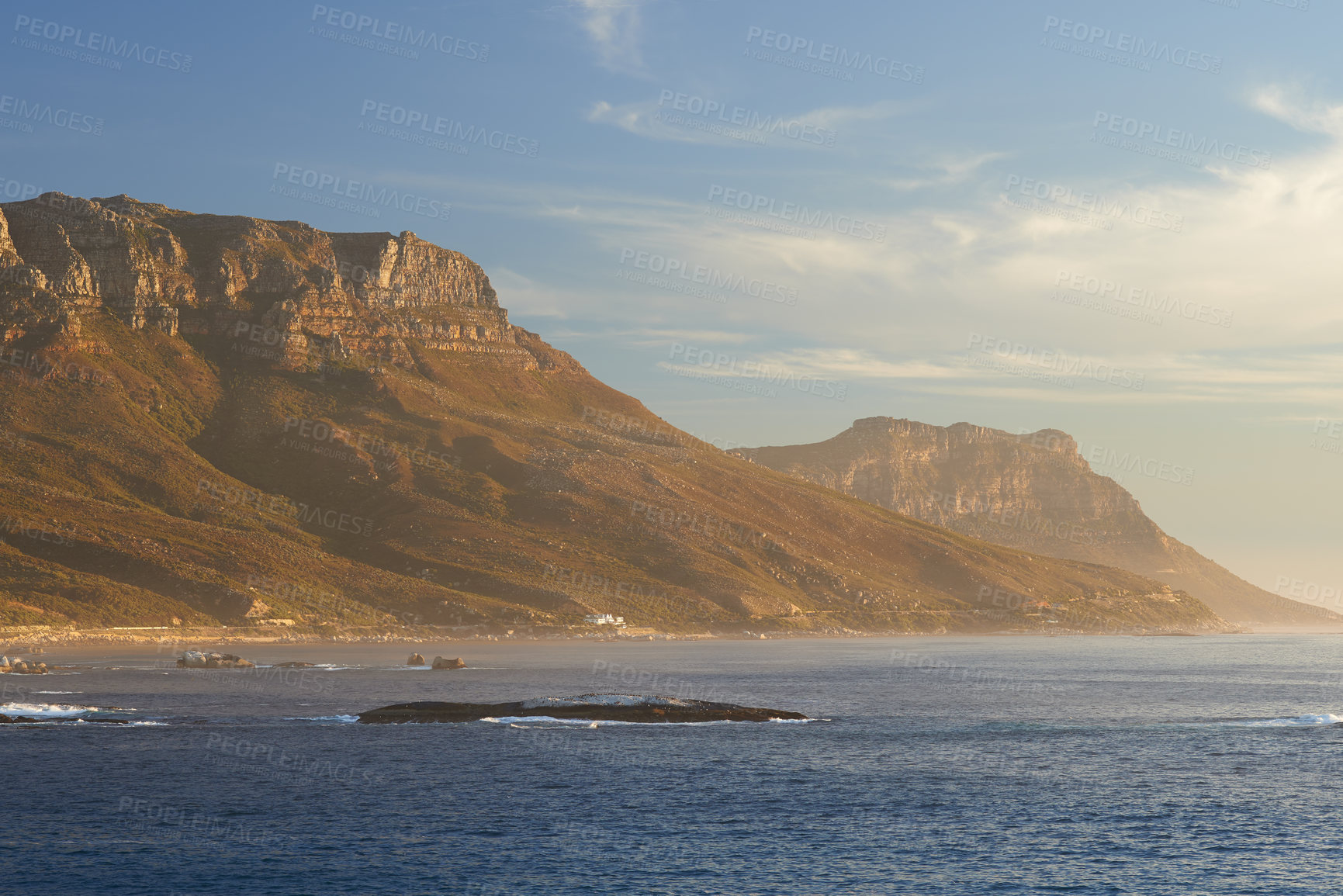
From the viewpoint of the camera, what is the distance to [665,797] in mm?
52969

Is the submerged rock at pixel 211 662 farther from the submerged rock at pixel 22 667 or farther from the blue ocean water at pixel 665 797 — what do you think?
the blue ocean water at pixel 665 797

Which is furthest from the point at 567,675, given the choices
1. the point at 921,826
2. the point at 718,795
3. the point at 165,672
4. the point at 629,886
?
the point at 629,886

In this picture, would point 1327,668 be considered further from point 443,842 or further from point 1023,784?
point 443,842

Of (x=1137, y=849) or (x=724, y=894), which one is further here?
(x=1137, y=849)

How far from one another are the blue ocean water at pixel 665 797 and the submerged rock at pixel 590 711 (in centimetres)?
212

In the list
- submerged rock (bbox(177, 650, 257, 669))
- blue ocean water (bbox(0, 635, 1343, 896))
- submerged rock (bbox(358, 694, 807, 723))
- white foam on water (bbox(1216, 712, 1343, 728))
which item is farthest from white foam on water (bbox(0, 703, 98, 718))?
white foam on water (bbox(1216, 712, 1343, 728))

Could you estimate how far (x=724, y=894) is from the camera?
36.7m

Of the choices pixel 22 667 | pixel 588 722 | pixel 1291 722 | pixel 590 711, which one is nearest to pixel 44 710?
pixel 588 722

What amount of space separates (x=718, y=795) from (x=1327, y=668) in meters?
145

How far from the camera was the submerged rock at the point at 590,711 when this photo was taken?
7831 cm

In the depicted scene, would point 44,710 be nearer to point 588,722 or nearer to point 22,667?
point 588,722

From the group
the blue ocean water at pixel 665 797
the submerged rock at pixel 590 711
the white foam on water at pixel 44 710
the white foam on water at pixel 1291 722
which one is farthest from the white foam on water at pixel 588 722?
the white foam on water at pixel 1291 722

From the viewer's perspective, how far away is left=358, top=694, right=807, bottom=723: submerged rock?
7831 cm

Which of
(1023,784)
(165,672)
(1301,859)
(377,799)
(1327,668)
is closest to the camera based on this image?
(1301,859)
